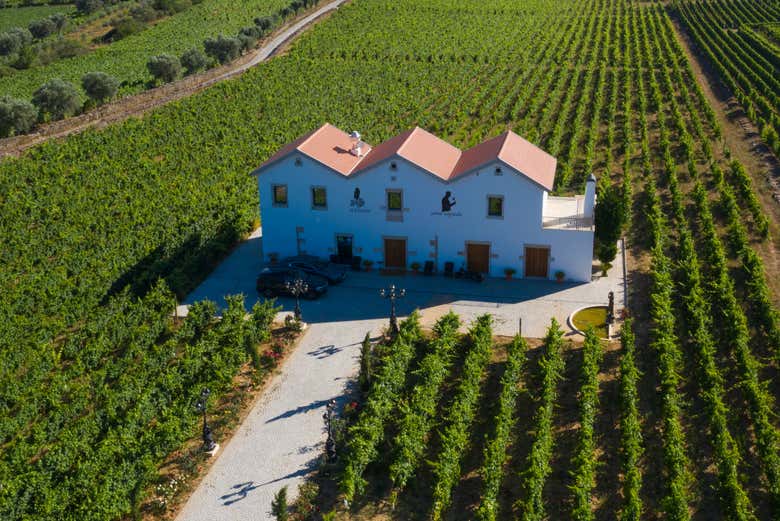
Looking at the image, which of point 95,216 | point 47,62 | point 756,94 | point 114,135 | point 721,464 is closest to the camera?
point 721,464

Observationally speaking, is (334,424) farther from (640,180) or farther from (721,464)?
(640,180)

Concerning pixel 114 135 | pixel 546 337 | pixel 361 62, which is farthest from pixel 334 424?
pixel 361 62

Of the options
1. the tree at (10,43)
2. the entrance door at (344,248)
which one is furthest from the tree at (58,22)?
the entrance door at (344,248)

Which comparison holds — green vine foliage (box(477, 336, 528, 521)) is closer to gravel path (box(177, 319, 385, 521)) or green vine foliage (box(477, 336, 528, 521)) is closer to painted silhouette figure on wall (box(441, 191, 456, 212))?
gravel path (box(177, 319, 385, 521))

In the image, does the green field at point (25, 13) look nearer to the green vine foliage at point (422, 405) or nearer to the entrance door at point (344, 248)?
the entrance door at point (344, 248)

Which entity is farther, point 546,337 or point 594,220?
point 594,220

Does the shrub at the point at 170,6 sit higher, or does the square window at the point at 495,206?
the shrub at the point at 170,6

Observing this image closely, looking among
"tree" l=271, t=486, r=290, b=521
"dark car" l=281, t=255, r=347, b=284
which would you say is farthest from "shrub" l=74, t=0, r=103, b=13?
"tree" l=271, t=486, r=290, b=521
